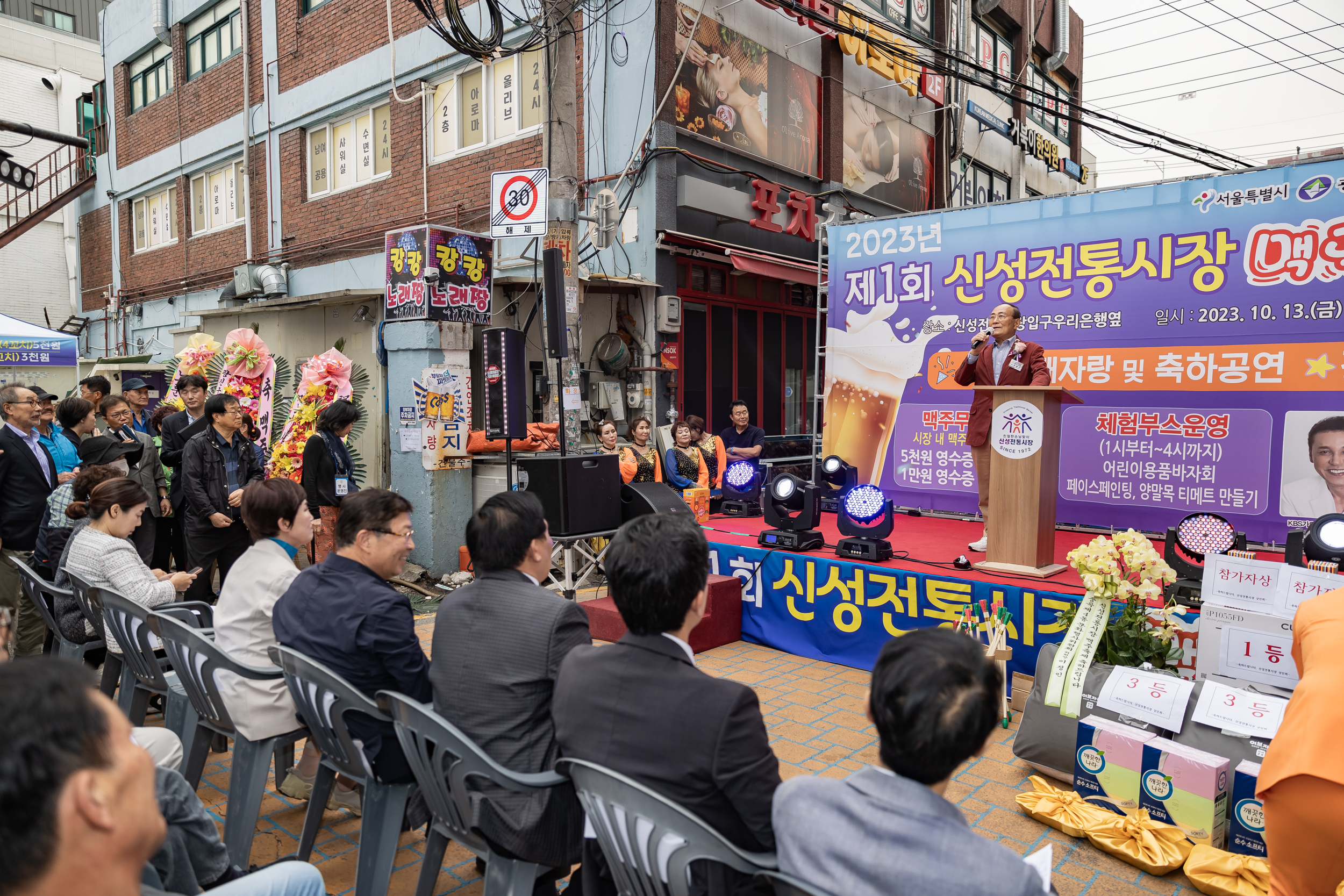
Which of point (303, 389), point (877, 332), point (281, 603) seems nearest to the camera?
point (281, 603)

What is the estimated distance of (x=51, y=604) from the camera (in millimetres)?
3859

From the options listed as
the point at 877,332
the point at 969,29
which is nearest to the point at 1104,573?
the point at 877,332

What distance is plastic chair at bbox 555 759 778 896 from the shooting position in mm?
1575

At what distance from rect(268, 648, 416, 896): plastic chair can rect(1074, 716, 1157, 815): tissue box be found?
2562mm

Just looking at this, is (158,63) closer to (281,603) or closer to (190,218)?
(190,218)

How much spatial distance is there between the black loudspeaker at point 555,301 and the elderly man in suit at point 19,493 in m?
2.98

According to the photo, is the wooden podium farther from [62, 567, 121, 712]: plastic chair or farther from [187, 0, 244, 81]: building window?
[187, 0, 244, 81]: building window

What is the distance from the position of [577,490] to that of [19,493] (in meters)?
3.15

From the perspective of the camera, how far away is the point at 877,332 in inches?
312

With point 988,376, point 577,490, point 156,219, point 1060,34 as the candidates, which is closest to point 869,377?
point 988,376

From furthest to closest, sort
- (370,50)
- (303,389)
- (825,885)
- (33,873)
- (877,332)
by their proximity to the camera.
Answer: (370,50)
(877,332)
(303,389)
(825,885)
(33,873)

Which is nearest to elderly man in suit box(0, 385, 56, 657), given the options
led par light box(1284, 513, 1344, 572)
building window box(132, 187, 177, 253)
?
led par light box(1284, 513, 1344, 572)

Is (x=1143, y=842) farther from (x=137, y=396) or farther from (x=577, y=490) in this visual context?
(x=137, y=396)

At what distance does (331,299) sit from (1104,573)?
738 centimetres
